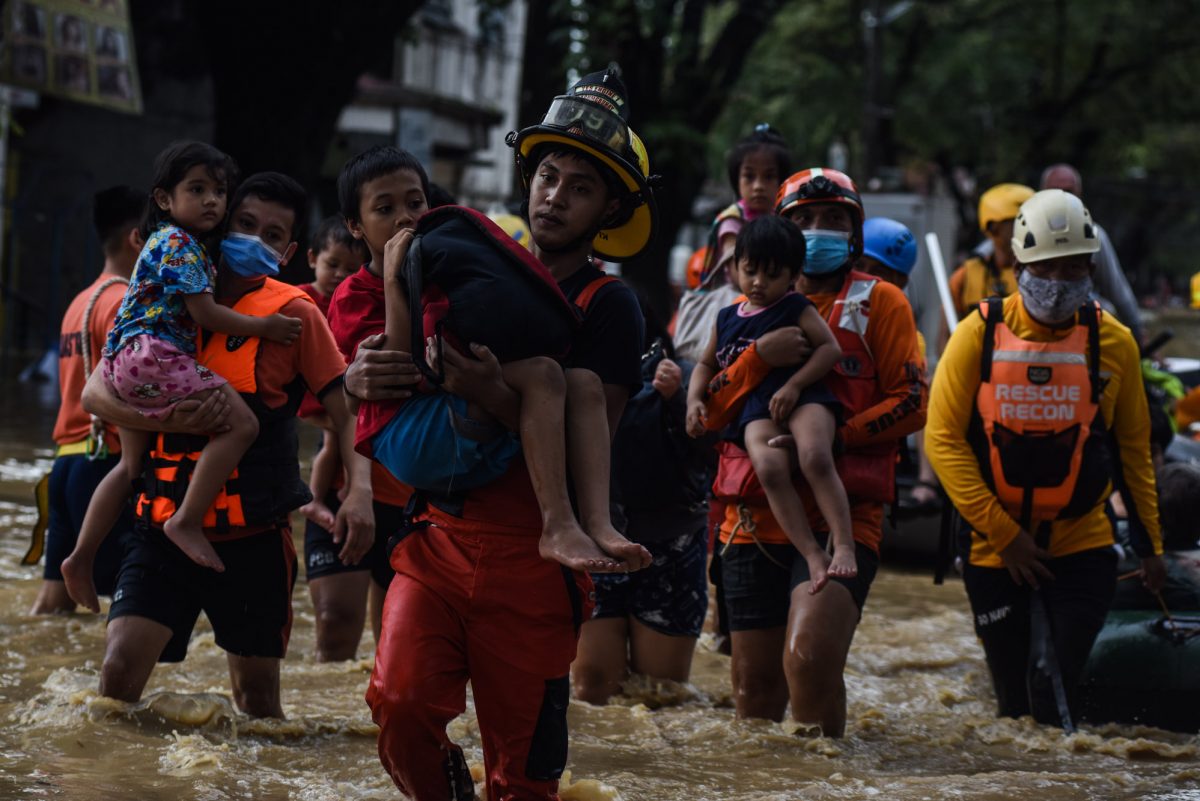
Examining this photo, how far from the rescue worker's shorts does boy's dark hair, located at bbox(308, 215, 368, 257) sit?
2865mm

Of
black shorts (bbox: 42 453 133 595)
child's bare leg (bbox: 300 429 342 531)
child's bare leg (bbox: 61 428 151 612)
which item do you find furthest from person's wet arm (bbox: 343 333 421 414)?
black shorts (bbox: 42 453 133 595)

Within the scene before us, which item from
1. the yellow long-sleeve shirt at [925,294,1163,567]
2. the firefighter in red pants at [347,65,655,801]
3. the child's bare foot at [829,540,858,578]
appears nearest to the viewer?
the firefighter in red pants at [347,65,655,801]

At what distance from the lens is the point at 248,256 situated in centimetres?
→ 536

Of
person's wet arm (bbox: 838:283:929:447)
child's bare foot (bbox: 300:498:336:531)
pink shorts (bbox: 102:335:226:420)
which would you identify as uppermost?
person's wet arm (bbox: 838:283:929:447)

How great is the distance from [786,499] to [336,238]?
2.25 m

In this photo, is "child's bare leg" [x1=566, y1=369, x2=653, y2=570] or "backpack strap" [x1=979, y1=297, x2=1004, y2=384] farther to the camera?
"backpack strap" [x1=979, y1=297, x2=1004, y2=384]

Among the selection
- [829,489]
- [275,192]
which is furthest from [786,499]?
[275,192]

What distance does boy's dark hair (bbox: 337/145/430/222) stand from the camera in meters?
4.85

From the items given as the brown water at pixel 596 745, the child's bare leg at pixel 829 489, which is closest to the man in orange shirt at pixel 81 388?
the brown water at pixel 596 745

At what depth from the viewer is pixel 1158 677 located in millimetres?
6457

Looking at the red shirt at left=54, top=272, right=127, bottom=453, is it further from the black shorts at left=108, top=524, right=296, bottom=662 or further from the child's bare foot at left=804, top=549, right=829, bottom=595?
the child's bare foot at left=804, top=549, right=829, bottom=595

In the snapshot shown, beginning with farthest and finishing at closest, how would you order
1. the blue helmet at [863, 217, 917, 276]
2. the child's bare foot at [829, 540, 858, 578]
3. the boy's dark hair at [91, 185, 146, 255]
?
the boy's dark hair at [91, 185, 146, 255] → the blue helmet at [863, 217, 917, 276] → the child's bare foot at [829, 540, 858, 578]

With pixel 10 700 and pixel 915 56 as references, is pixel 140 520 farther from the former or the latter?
pixel 915 56

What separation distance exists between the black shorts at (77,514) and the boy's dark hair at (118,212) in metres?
0.94
